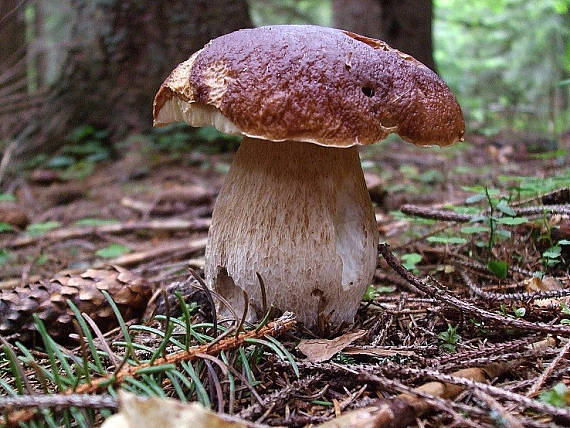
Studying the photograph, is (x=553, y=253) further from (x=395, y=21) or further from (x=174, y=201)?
(x=395, y=21)

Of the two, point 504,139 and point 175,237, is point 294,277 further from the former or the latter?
point 504,139

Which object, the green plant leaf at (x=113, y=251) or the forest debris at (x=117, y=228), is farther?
the forest debris at (x=117, y=228)

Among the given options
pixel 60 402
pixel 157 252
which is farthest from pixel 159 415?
pixel 157 252

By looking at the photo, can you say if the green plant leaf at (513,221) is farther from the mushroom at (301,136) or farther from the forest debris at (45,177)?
the forest debris at (45,177)

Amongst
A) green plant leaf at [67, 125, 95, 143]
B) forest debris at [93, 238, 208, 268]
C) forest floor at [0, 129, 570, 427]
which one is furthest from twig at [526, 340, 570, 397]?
green plant leaf at [67, 125, 95, 143]

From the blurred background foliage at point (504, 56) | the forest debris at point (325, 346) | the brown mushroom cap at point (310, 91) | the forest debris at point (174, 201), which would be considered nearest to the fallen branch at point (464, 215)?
the brown mushroom cap at point (310, 91)

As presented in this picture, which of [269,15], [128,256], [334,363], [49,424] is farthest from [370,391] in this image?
[269,15]
